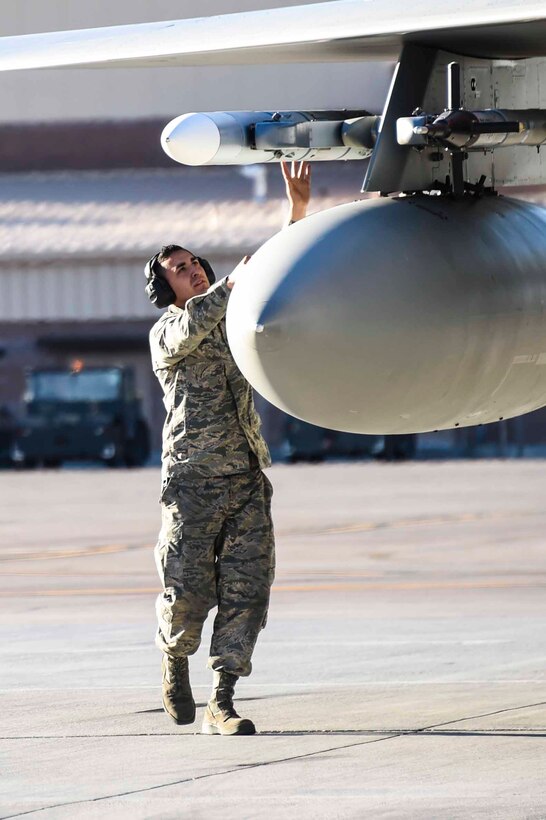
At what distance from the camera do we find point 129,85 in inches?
1957

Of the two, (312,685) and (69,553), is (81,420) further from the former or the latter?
(312,685)

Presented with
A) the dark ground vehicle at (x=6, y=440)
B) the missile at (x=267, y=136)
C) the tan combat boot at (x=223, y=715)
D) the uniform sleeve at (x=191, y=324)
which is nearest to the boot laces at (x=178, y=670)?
the tan combat boot at (x=223, y=715)

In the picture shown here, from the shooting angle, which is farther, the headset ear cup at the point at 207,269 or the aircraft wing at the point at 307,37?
the headset ear cup at the point at 207,269

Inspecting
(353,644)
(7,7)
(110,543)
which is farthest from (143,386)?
(353,644)

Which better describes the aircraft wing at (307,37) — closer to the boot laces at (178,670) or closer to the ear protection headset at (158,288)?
the ear protection headset at (158,288)

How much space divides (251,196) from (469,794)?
38.7 m

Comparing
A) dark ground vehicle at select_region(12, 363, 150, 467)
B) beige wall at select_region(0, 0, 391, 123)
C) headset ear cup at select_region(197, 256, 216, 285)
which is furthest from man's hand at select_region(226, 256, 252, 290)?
beige wall at select_region(0, 0, 391, 123)

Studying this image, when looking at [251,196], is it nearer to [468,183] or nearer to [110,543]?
[110,543]

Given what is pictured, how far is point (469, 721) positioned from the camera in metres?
8.62

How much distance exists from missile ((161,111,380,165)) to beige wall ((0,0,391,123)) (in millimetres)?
39448

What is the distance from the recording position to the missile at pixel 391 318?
22.7 ft

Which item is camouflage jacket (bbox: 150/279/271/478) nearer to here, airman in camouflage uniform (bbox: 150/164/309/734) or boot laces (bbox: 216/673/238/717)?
airman in camouflage uniform (bbox: 150/164/309/734)

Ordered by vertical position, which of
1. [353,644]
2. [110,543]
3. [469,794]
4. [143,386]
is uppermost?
[469,794]

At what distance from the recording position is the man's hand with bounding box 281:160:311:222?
8.31m
